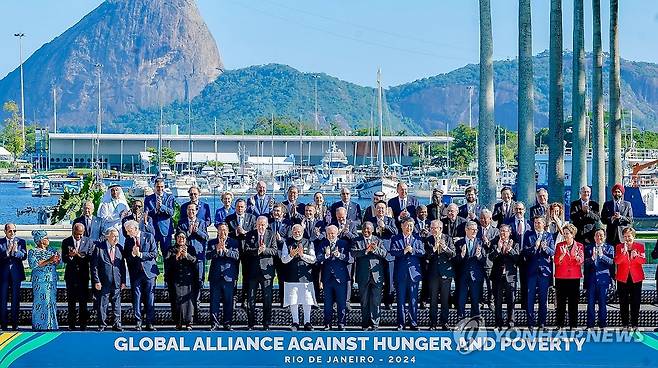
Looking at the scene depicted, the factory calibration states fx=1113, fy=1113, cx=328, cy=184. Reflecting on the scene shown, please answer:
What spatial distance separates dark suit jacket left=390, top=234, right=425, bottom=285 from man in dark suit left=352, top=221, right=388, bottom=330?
0.19 metres

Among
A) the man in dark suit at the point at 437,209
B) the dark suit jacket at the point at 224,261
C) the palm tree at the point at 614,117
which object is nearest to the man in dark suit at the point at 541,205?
the man in dark suit at the point at 437,209

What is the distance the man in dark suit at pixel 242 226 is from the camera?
54.6 feet

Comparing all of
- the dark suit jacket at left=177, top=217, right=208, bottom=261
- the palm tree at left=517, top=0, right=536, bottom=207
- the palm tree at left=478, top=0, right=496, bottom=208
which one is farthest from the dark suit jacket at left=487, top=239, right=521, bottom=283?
the palm tree at left=517, top=0, right=536, bottom=207

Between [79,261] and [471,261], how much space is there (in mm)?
5770

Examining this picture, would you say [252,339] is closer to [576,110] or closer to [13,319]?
[13,319]

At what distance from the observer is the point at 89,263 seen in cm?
1633

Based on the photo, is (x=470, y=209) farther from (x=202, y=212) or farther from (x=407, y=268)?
(x=202, y=212)

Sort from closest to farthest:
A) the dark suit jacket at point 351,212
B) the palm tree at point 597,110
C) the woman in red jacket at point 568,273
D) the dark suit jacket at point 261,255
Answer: the woman in red jacket at point 568,273
the dark suit jacket at point 261,255
the dark suit jacket at point 351,212
the palm tree at point 597,110

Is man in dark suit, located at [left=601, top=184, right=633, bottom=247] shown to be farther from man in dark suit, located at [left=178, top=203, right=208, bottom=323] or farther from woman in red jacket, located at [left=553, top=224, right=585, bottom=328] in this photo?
man in dark suit, located at [left=178, top=203, right=208, bottom=323]

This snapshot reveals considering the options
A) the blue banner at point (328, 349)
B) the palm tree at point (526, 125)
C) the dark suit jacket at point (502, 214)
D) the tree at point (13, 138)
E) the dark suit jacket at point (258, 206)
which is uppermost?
the tree at point (13, 138)

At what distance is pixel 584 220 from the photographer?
1753 cm

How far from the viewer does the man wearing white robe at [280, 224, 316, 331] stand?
1633 cm

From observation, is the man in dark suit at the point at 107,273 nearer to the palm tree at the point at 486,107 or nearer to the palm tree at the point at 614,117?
the palm tree at the point at 486,107

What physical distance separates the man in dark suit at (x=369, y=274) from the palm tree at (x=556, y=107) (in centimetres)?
844
